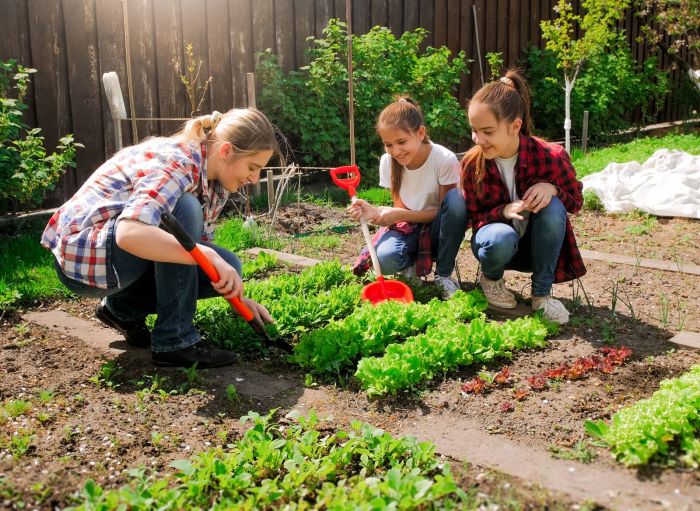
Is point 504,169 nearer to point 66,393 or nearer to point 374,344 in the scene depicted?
point 374,344

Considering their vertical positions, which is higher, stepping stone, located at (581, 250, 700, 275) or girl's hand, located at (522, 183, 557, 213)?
girl's hand, located at (522, 183, 557, 213)

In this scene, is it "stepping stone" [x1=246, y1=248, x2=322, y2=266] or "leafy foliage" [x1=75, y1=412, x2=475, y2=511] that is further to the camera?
"stepping stone" [x1=246, y1=248, x2=322, y2=266]

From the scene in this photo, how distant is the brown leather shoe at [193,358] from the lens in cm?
306

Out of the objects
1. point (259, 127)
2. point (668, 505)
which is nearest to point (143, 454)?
point (259, 127)

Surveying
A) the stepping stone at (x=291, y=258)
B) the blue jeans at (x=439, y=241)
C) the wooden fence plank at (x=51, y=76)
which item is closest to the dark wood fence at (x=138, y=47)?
the wooden fence plank at (x=51, y=76)

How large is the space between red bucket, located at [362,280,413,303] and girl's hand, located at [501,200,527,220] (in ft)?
1.99

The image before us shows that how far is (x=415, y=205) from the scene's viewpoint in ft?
13.8

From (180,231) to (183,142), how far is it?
50 cm

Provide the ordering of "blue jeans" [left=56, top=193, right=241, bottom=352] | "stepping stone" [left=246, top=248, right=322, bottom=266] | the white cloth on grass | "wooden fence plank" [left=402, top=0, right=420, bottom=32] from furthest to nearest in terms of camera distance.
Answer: "wooden fence plank" [left=402, top=0, right=420, bottom=32], the white cloth on grass, "stepping stone" [left=246, top=248, right=322, bottom=266], "blue jeans" [left=56, top=193, right=241, bottom=352]

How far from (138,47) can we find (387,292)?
156 inches

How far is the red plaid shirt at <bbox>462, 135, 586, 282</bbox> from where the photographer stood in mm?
3664

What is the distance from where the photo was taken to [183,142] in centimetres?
302

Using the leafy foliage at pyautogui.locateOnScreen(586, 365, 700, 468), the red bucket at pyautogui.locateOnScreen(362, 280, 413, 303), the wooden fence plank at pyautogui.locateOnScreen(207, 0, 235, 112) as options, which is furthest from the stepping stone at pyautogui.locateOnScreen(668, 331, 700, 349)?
the wooden fence plank at pyautogui.locateOnScreen(207, 0, 235, 112)

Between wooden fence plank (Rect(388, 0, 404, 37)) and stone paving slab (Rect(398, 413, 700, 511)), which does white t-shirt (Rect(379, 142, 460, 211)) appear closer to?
stone paving slab (Rect(398, 413, 700, 511))
